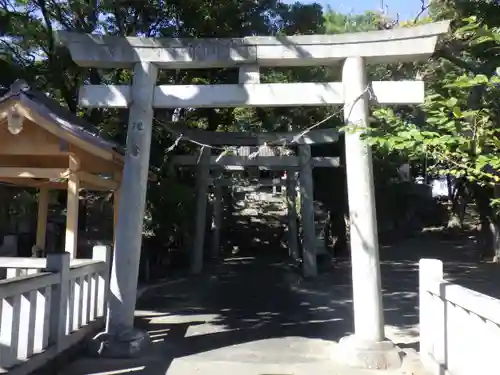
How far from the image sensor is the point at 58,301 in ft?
18.7

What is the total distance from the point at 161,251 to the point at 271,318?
7.10 metres

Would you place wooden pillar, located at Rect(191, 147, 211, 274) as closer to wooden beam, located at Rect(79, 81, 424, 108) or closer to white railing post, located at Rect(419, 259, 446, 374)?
wooden beam, located at Rect(79, 81, 424, 108)

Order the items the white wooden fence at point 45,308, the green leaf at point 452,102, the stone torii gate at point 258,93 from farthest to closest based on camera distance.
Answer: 1. the stone torii gate at point 258,93
2. the white wooden fence at point 45,308
3. the green leaf at point 452,102

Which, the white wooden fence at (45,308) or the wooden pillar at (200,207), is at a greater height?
the wooden pillar at (200,207)

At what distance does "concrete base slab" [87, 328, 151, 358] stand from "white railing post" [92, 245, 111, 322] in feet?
3.52

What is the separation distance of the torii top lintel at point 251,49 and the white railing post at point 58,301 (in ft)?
8.69

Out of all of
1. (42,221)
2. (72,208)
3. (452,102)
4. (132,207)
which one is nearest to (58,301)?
(132,207)

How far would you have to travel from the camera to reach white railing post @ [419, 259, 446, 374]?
17.8 feet

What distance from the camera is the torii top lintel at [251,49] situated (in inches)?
260

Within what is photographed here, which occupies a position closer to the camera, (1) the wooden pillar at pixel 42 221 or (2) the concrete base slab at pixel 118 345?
(2) the concrete base slab at pixel 118 345

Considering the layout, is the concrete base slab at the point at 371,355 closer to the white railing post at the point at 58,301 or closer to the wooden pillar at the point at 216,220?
the white railing post at the point at 58,301

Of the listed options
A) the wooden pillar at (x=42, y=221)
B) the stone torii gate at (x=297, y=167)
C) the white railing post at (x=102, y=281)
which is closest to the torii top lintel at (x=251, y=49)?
the white railing post at (x=102, y=281)

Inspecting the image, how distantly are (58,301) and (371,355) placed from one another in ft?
11.4

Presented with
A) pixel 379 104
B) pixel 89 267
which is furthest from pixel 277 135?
pixel 89 267
